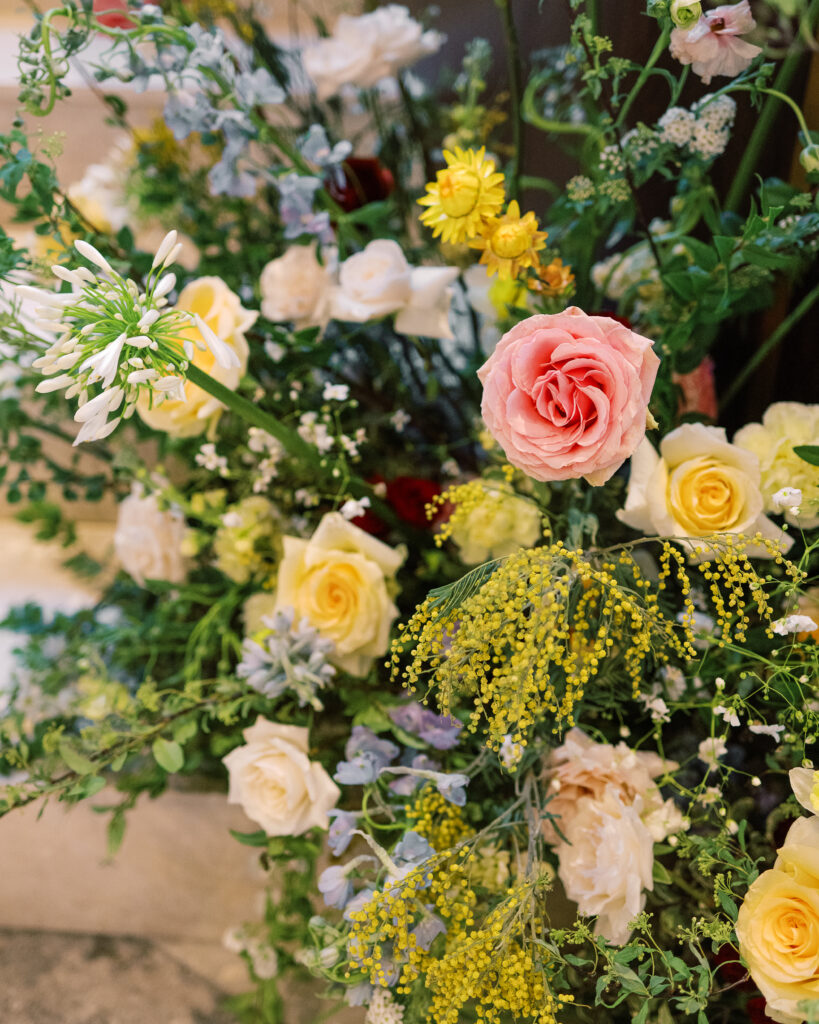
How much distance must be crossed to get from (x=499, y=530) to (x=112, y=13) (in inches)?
20.1

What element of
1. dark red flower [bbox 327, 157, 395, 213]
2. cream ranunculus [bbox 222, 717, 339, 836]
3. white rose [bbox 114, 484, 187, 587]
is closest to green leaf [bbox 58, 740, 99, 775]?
cream ranunculus [bbox 222, 717, 339, 836]

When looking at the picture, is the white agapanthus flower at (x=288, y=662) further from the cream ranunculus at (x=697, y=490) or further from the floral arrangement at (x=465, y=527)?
the cream ranunculus at (x=697, y=490)

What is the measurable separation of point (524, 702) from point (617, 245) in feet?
2.04

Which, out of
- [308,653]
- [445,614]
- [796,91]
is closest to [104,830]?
[308,653]

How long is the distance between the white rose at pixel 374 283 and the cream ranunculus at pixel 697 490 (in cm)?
27

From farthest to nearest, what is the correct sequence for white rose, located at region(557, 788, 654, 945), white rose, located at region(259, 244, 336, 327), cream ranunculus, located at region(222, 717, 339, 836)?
white rose, located at region(259, 244, 336, 327), cream ranunculus, located at region(222, 717, 339, 836), white rose, located at region(557, 788, 654, 945)

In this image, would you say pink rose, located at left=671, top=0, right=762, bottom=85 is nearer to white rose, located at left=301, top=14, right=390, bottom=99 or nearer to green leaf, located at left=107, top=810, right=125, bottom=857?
white rose, located at left=301, top=14, right=390, bottom=99

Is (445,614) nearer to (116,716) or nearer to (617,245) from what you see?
(116,716)

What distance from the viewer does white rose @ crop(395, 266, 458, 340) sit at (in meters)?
0.71

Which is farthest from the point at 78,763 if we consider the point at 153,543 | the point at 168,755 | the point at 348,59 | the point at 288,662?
the point at 348,59

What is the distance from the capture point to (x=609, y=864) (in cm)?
52

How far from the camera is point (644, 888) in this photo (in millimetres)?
540

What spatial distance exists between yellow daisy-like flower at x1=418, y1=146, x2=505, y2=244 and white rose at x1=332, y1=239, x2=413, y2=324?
12cm

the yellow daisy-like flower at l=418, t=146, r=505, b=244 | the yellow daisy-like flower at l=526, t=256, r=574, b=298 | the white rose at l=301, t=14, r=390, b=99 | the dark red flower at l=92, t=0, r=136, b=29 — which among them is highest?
the dark red flower at l=92, t=0, r=136, b=29
